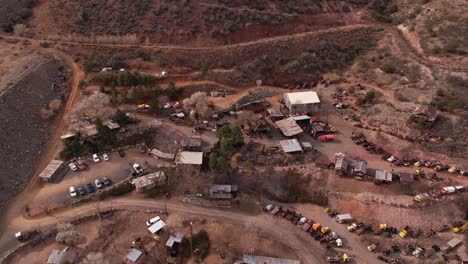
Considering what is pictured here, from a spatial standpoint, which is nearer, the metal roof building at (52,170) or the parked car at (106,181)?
the metal roof building at (52,170)

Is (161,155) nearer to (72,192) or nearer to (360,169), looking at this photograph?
(72,192)

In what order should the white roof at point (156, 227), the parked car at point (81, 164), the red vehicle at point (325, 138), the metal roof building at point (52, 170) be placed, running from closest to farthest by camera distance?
1. the white roof at point (156, 227)
2. the metal roof building at point (52, 170)
3. the parked car at point (81, 164)
4. the red vehicle at point (325, 138)

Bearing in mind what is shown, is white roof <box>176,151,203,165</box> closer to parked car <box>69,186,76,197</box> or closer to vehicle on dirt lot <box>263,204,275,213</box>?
vehicle on dirt lot <box>263,204,275,213</box>

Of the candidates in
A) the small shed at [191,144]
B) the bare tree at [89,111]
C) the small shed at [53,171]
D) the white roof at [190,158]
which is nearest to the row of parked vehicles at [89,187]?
the small shed at [53,171]

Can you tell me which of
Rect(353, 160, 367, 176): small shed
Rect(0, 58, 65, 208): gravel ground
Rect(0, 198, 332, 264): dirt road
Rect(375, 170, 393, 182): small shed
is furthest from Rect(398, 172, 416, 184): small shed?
Rect(0, 58, 65, 208): gravel ground

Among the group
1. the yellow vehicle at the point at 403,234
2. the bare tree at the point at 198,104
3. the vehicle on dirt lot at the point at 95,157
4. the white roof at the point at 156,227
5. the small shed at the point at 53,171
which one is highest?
the bare tree at the point at 198,104

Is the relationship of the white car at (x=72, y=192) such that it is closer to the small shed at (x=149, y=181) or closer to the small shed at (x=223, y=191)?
the small shed at (x=149, y=181)

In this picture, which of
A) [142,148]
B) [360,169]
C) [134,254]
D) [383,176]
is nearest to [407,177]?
[383,176]
